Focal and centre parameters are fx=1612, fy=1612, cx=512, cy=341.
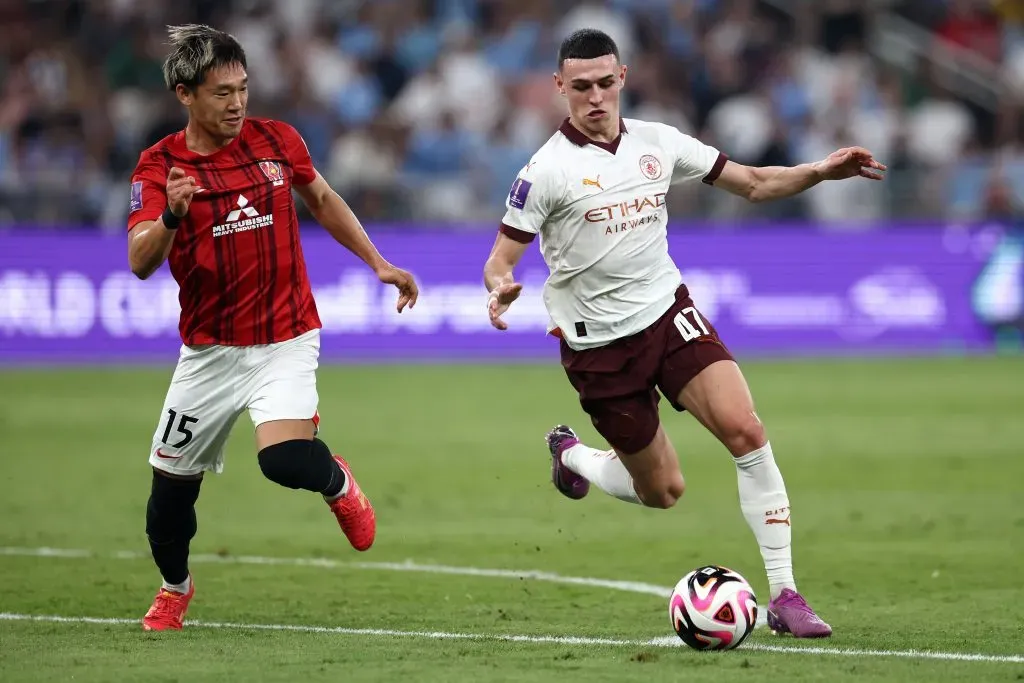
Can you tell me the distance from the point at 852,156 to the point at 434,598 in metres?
3.02

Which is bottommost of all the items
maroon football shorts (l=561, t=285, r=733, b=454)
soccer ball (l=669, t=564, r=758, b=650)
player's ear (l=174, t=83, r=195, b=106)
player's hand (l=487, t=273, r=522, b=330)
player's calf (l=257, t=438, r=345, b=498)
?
soccer ball (l=669, t=564, r=758, b=650)

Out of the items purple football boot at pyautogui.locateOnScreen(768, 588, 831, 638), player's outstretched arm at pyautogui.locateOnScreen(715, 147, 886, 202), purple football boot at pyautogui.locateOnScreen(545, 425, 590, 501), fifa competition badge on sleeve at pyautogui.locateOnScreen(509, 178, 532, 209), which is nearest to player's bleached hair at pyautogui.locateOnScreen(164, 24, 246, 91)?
fifa competition badge on sleeve at pyautogui.locateOnScreen(509, 178, 532, 209)

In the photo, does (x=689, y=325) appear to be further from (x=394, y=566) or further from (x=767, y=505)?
Answer: (x=394, y=566)

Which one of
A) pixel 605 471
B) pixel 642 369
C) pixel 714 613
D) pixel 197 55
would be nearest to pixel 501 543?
pixel 605 471

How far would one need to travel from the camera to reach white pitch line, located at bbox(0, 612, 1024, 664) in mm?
6457

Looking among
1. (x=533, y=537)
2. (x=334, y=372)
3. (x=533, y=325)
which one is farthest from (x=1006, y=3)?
(x=533, y=537)

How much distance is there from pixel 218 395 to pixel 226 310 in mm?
390

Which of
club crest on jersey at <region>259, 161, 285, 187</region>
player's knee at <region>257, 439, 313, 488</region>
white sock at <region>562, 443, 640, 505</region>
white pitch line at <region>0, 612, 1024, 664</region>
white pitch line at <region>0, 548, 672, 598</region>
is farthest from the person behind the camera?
white pitch line at <region>0, 548, 672, 598</region>

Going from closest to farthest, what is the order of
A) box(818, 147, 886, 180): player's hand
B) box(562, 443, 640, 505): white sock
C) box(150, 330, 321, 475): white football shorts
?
box(150, 330, 321, 475): white football shorts < box(818, 147, 886, 180): player's hand < box(562, 443, 640, 505): white sock

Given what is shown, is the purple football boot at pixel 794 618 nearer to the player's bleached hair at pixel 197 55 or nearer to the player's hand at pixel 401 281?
the player's hand at pixel 401 281

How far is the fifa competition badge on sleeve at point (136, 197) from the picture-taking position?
7.12 metres

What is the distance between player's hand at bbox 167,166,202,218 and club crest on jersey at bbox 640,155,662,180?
2.13 m

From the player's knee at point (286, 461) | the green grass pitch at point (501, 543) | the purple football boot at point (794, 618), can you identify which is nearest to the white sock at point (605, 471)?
the green grass pitch at point (501, 543)

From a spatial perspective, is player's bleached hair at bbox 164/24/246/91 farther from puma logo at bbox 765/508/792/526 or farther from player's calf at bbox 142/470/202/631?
puma logo at bbox 765/508/792/526
